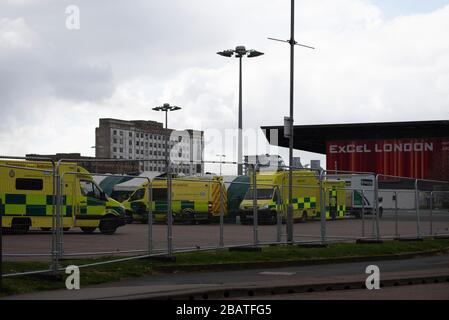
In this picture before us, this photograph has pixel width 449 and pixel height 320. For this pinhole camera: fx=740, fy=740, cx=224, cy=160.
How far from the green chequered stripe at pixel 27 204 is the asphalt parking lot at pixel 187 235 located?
2.55 feet

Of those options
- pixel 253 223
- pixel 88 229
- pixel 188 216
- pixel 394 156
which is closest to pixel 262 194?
pixel 253 223

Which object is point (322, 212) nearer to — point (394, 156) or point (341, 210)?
point (341, 210)

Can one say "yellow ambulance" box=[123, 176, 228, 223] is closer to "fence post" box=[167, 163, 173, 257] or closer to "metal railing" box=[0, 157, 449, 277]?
"metal railing" box=[0, 157, 449, 277]

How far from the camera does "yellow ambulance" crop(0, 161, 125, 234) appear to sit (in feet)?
47.4

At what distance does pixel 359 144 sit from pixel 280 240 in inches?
2180

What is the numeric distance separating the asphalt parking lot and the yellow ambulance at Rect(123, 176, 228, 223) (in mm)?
494

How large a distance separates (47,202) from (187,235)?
6.61m

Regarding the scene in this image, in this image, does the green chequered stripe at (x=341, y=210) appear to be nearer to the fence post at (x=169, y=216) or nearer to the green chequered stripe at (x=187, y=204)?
the green chequered stripe at (x=187, y=204)

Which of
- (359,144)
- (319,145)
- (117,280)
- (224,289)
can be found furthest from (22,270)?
(319,145)

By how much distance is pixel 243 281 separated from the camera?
1410 cm

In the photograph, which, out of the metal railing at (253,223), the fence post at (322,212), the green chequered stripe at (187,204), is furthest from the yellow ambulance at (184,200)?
the fence post at (322,212)

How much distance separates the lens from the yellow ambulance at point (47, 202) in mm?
14445

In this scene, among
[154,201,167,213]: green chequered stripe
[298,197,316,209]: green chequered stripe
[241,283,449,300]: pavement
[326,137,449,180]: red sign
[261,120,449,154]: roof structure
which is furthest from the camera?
[261,120,449,154]: roof structure

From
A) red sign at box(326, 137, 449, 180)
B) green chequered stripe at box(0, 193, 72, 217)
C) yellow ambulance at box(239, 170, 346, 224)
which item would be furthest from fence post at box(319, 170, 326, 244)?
red sign at box(326, 137, 449, 180)
